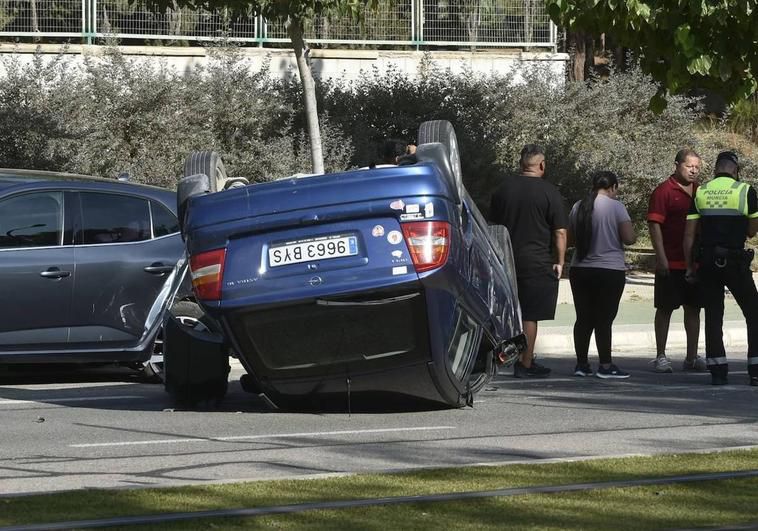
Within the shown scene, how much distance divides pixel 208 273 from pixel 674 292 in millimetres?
5007

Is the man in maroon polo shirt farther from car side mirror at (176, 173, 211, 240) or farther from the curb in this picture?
car side mirror at (176, 173, 211, 240)

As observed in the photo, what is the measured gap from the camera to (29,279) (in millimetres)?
10242

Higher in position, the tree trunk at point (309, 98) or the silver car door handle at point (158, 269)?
the tree trunk at point (309, 98)

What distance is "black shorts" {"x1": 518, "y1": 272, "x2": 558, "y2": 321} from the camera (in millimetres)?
11086

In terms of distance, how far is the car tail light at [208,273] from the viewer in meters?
8.11

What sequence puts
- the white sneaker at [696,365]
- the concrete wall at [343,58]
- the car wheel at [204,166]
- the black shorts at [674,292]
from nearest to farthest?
the car wheel at [204,166] < the black shorts at [674,292] < the white sneaker at [696,365] < the concrete wall at [343,58]

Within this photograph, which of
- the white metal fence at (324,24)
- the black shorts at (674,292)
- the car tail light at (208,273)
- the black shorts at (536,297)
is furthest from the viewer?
the white metal fence at (324,24)

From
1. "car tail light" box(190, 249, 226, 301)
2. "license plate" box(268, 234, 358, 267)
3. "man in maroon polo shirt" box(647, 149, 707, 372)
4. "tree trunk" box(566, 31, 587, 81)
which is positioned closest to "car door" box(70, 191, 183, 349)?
"car tail light" box(190, 249, 226, 301)

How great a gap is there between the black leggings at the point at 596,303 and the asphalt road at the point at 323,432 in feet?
1.76

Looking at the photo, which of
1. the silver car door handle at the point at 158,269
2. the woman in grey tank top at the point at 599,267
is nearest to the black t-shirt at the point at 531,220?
the woman in grey tank top at the point at 599,267

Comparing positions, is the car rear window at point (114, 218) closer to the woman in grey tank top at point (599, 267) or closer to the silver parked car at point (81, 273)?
the silver parked car at point (81, 273)

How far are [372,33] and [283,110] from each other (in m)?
3.54

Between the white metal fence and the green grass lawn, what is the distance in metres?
13.8

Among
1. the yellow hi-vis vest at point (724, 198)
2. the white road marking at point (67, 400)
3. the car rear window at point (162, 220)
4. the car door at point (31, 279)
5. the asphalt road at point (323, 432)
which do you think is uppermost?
the yellow hi-vis vest at point (724, 198)
